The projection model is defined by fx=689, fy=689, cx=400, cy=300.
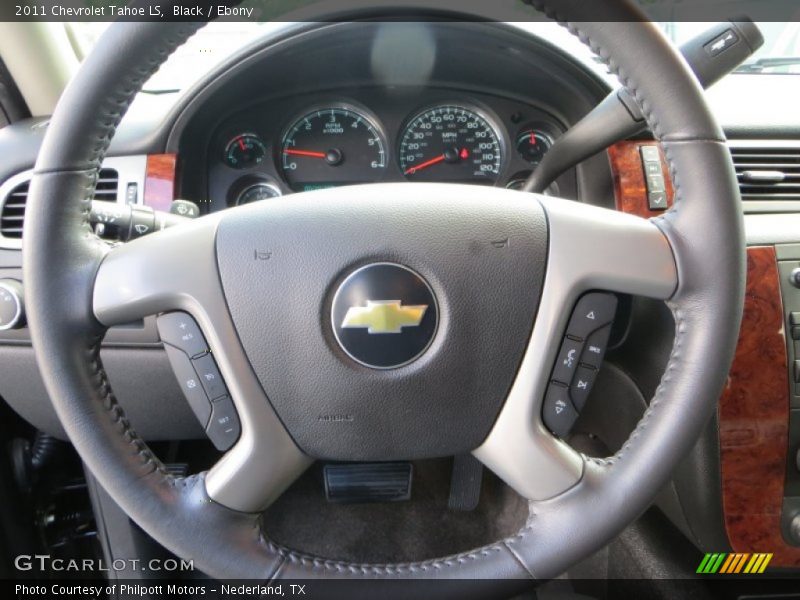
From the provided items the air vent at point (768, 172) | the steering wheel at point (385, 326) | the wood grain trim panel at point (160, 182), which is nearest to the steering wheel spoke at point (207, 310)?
the steering wheel at point (385, 326)

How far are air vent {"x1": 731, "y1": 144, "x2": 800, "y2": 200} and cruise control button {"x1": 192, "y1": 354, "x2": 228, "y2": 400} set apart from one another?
114 cm

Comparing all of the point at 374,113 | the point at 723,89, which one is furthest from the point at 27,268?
the point at 723,89

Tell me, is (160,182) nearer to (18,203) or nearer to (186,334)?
(18,203)

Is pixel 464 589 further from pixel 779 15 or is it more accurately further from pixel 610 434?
pixel 779 15

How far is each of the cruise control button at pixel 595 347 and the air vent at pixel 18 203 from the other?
3.15 feet

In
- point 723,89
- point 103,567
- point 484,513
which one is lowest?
point 103,567

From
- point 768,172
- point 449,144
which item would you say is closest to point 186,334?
point 449,144

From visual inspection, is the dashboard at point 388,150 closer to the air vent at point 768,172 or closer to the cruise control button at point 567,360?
the air vent at point 768,172

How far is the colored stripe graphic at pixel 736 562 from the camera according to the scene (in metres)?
1.29

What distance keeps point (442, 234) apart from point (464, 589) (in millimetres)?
415

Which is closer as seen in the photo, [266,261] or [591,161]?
[266,261]

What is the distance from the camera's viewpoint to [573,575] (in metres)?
1.56

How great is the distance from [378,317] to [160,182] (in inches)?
30.5

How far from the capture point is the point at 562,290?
2.62ft
